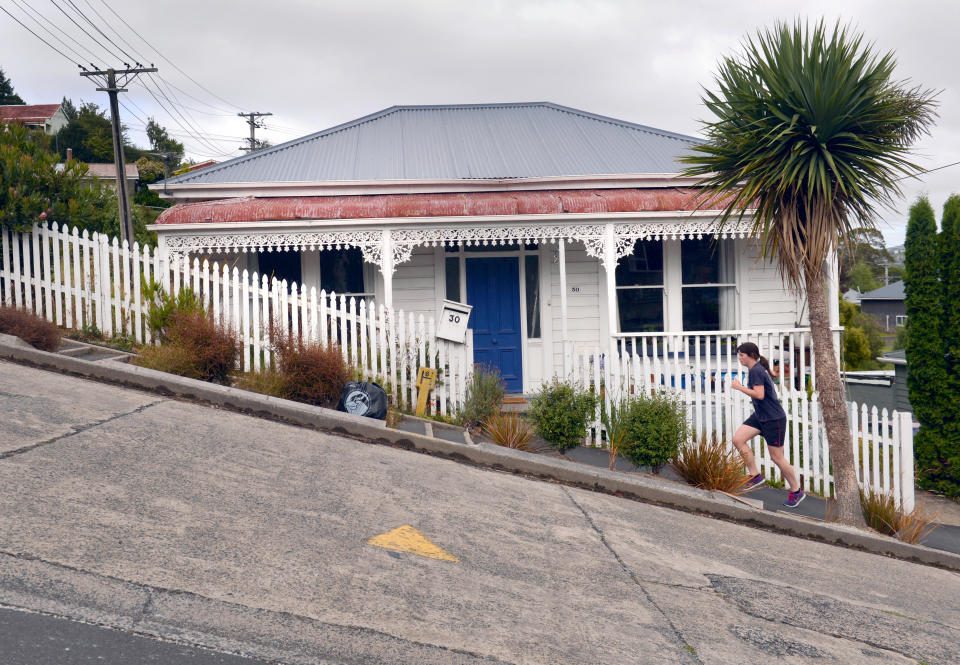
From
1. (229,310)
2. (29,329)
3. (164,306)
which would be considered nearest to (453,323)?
(229,310)

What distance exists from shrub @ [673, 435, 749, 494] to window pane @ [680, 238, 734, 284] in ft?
18.6

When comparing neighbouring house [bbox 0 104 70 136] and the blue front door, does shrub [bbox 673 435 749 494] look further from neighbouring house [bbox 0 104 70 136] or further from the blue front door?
neighbouring house [bbox 0 104 70 136]

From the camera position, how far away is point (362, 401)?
8.54 metres

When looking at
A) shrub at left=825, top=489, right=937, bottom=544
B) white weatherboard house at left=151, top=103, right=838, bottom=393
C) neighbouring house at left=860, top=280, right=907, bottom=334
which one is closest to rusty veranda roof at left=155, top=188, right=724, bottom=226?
white weatherboard house at left=151, top=103, right=838, bottom=393

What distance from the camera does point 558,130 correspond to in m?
15.7

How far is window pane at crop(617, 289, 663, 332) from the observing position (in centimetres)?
1340

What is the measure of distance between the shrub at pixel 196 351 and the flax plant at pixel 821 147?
597 centimetres

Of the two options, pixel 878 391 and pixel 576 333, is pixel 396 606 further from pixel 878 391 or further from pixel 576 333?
pixel 878 391

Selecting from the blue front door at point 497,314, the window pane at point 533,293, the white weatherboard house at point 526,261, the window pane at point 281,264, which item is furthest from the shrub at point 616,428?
the window pane at point 281,264

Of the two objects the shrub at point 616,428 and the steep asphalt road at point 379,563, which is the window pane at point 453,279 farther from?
the steep asphalt road at point 379,563

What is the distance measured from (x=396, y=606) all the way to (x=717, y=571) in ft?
8.62

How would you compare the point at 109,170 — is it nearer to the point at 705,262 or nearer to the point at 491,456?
the point at 705,262

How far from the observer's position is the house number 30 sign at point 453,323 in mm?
9539

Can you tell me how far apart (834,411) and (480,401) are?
3.83 m
